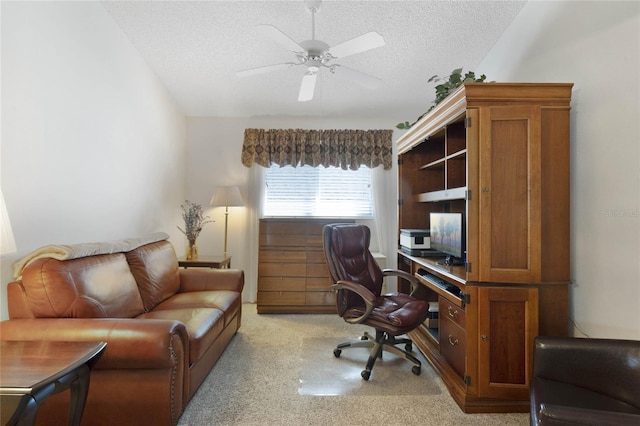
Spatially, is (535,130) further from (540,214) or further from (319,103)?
(319,103)

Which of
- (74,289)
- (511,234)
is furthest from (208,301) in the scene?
(511,234)

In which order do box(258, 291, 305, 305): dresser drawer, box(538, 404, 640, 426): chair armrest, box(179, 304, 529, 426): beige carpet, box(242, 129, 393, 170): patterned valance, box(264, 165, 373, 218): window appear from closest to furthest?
box(538, 404, 640, 426): chair armrest < box(179, 304, 529, 426): beige carpet < box(258, 291, 305, 305): dresser drawer < box(242, 129, 393, 170): patterned valance < box(264, 165, 373, 218): window

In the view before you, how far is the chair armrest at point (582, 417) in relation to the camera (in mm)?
958

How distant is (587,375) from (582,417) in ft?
1.98

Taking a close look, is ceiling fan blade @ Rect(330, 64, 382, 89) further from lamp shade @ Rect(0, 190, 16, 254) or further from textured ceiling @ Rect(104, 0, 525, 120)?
lamp shade @ Rect(0, 190, 16, 254)

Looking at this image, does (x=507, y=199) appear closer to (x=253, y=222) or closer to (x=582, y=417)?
(x=582, y=417)

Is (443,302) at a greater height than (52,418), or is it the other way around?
(443,302)

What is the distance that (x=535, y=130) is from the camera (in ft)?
6.05

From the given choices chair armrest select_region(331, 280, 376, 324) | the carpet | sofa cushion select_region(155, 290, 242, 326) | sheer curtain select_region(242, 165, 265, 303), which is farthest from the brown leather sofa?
sheer curtain select_region(242, 165, 265, 303)

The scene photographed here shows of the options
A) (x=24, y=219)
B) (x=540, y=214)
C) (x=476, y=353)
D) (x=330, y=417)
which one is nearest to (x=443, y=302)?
(x=476, y=353)

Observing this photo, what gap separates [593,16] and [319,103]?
269cm

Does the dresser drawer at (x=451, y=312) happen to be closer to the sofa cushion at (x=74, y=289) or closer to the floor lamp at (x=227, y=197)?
the sofa cushion at (x=74, y=289)

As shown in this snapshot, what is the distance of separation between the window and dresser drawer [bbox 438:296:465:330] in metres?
2.15

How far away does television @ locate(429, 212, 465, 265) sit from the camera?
2355 millimetres
